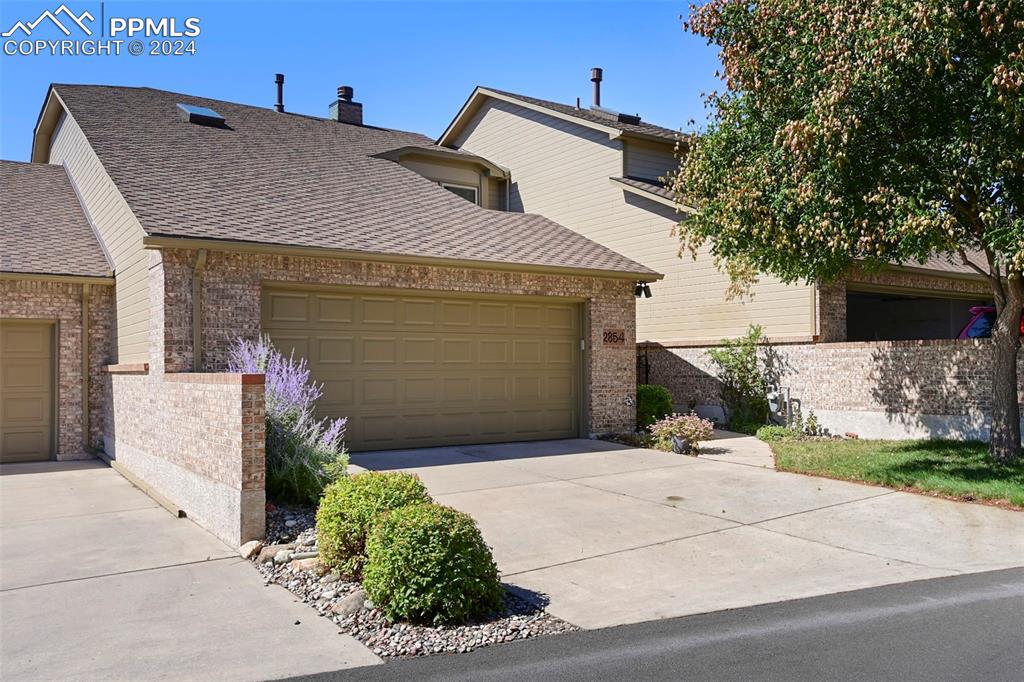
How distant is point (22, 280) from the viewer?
1250cm

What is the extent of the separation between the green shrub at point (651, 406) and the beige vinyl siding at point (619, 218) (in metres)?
2.15

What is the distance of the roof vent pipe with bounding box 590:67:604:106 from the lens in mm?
24688

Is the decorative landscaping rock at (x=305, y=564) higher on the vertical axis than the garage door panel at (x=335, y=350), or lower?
lower

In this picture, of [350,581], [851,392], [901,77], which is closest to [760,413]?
[851,392]

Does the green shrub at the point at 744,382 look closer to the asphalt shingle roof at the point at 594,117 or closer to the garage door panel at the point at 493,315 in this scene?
the garage door panel at the point at 493,315

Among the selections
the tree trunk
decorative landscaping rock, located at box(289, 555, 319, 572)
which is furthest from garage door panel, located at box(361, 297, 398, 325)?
the tree trunk

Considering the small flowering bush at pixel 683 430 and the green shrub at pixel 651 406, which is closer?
the small flowering bush at pixel 683 430

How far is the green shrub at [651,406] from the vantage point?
15.3 m

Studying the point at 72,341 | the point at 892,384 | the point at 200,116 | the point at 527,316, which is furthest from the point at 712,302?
the point at 72,341

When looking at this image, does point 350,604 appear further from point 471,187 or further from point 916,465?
point 471,187

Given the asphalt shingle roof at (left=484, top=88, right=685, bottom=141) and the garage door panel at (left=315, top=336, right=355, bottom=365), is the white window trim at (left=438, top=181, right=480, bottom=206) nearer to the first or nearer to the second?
the asphalt shingle roof at (left=484, top=88, right=685, bottom=141)

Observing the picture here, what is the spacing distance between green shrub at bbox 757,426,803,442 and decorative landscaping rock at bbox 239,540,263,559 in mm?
10139

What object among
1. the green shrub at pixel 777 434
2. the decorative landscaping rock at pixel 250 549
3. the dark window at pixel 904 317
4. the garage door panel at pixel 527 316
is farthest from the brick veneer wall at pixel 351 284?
the dark window at pixel 904 317

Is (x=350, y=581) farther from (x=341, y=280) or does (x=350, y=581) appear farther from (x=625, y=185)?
(x=625, y=185)
